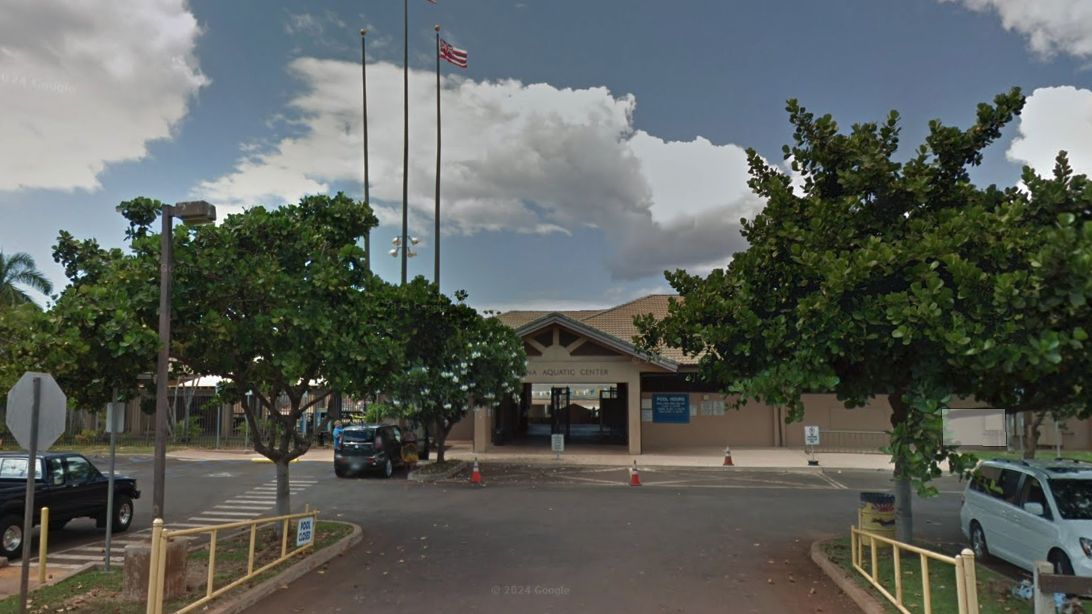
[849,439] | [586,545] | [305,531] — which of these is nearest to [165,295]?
[305,531]

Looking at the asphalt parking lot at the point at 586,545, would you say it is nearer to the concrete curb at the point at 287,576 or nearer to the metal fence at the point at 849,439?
the concrete curb at the point at 287,576

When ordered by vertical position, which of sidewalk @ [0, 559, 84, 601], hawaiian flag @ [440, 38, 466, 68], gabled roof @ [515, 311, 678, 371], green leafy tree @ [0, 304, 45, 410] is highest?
hawaiian flag @ [440, 38, 466, 68]

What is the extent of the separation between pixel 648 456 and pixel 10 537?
20.6 metres

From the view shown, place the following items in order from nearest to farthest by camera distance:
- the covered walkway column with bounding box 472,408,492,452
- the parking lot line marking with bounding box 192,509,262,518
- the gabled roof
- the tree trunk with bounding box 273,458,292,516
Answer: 1. the tree trunk with bounding box 273,458,292,516
2. the parking lot line marking with bounding box 192,509,262,518
3. the gabled roof
4. the covered walkway column with bounding box 472,408,492,452

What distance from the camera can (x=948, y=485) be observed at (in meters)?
20.5

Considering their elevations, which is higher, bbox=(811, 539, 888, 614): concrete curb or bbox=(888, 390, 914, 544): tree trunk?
bbox=(888, 390, 914, 544): tree trunk

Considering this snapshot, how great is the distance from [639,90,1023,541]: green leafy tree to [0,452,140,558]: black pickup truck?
1024 cm

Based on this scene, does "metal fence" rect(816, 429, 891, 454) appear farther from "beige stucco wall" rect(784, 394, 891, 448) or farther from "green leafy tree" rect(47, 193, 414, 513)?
"green leafy tree" rect(47, 193, 414, 513)

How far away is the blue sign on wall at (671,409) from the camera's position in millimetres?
31172

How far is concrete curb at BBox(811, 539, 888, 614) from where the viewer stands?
833 centimetres

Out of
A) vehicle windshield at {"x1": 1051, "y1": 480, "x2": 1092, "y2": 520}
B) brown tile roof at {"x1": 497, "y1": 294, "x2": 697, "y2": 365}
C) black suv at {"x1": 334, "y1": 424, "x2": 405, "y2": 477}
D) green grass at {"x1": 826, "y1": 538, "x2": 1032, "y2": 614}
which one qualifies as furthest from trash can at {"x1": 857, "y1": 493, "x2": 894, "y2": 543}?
brown tile roof at {"x1": 497, "y1": 294, "x2": 697, "y2": 365}

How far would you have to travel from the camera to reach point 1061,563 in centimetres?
890

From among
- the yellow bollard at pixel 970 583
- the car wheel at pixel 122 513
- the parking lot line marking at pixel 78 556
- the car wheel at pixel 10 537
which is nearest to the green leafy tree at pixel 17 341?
the car wheel at pixel 10 537

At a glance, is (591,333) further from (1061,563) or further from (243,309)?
(1061,563)
